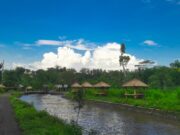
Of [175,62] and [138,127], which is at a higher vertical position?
[175,62]

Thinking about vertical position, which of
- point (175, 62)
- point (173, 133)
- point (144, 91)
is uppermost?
point (175, 62)

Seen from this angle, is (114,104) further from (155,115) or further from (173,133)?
(173,133)

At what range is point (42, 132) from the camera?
12961 mm

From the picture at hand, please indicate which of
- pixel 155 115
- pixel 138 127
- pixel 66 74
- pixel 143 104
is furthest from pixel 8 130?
pixel 66 74

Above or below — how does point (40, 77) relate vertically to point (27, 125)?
above

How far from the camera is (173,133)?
17.0 metres

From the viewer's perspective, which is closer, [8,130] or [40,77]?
[8,130]

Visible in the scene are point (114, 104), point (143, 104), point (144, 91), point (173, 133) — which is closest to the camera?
point (173, 133)

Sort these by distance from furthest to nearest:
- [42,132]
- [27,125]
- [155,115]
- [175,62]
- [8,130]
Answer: [175,62] < [155,115] < [27,125] < [8,130] < [42,132]

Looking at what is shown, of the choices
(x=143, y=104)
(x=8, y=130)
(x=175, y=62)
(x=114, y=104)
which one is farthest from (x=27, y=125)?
(x=175, y=62)

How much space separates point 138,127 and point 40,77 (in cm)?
9569

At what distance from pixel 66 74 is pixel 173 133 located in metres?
Result: 90.9

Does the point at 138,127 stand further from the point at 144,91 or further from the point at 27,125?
the point at 144,91

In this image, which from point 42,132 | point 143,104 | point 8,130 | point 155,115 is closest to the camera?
point 42,132
